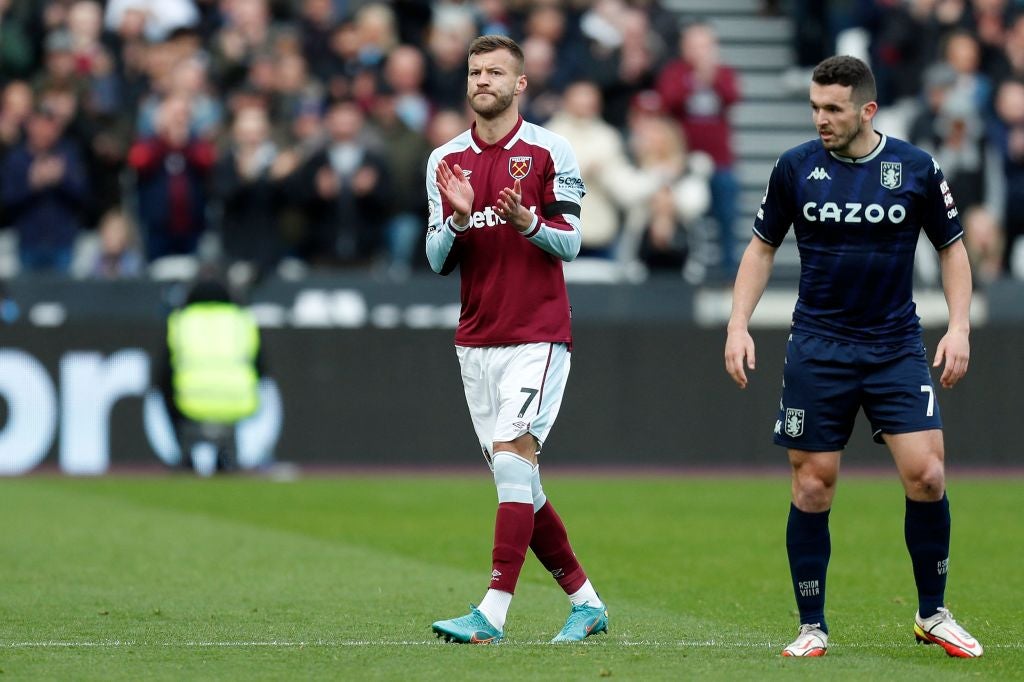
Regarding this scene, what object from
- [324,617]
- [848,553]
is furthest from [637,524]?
[324,617]

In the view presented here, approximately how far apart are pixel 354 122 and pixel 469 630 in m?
11.2

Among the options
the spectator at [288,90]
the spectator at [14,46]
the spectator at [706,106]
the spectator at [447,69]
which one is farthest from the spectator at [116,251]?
the spectator at [706,106]

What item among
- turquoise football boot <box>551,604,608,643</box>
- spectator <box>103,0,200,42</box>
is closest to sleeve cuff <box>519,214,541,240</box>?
turquoise football boot <box>551,604,608,643</box>

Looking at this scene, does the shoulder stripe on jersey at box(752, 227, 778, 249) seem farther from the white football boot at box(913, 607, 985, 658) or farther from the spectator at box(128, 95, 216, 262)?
the spectator at box(128, 95, 216, 262)

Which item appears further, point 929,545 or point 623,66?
point 623,66

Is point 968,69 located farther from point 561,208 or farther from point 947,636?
point 947,636

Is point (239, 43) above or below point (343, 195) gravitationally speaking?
above

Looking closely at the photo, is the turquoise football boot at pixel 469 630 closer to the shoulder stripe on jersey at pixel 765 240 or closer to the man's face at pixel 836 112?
the shoulder stripe on jersey at pixel 765 240

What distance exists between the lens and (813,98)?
7.52 m

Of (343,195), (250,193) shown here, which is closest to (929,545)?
(343,195)

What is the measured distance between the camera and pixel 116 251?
18266mm

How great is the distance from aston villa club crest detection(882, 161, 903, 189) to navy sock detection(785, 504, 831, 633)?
1.31 m

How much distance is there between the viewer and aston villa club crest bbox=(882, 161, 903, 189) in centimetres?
761

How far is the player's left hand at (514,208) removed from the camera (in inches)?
299
